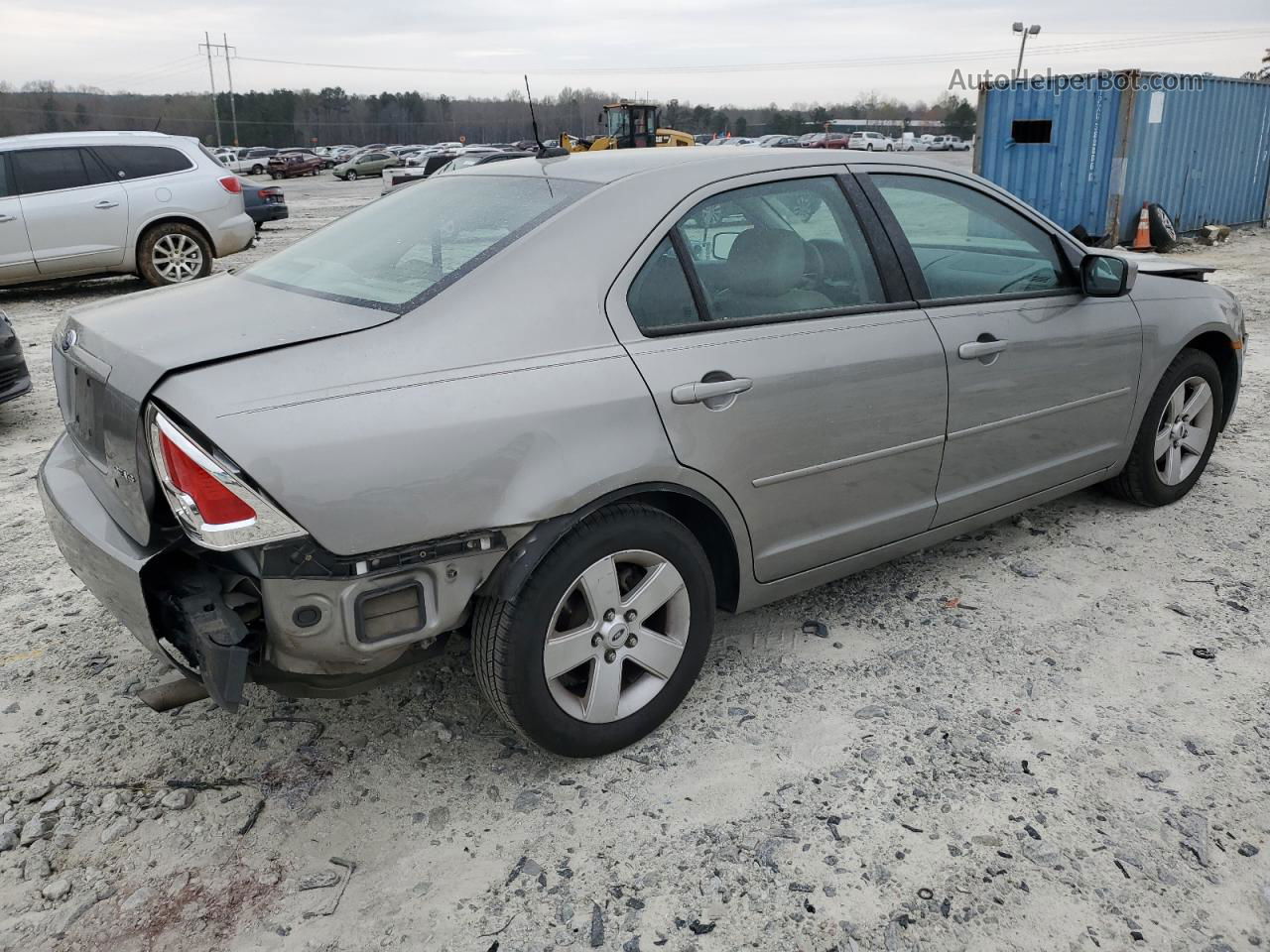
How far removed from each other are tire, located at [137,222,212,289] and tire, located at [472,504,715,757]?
9678 mm

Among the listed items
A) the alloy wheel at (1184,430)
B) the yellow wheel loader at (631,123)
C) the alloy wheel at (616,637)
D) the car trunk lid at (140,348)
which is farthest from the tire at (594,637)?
the yellow wheel loader at (631,123)

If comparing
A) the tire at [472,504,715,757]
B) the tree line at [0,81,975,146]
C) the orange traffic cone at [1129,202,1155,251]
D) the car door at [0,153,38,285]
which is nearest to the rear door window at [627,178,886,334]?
the tire at [472,504,715,757]

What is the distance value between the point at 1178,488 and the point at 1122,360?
3.09 ft

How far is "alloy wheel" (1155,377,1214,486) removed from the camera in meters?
4.32

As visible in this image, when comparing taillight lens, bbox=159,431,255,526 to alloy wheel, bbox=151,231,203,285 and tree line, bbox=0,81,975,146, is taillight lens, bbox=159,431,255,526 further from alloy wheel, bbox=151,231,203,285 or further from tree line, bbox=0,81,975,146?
tree line, bbox=0,81,975,146

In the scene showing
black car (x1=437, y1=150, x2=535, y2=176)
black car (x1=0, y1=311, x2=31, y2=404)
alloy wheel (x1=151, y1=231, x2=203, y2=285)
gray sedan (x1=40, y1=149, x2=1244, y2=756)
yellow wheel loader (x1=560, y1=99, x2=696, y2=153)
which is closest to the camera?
gray sedan (x1=40, y1=149, x2=1244, y2=756)

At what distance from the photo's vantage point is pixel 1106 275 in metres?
3.71

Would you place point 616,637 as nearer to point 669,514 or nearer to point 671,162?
point 669,514

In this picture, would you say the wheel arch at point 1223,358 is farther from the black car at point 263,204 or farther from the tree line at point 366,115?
the tree line at point 366,115

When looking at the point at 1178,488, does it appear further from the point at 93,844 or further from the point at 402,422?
the point at 93,844

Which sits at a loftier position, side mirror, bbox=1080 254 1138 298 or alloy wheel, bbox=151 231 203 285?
side mirror, bbox=1080 254 1138 298

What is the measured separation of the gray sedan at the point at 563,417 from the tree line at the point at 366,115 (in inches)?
3308

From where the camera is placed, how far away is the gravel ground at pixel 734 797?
221cm

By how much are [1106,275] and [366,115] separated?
107478 mm
